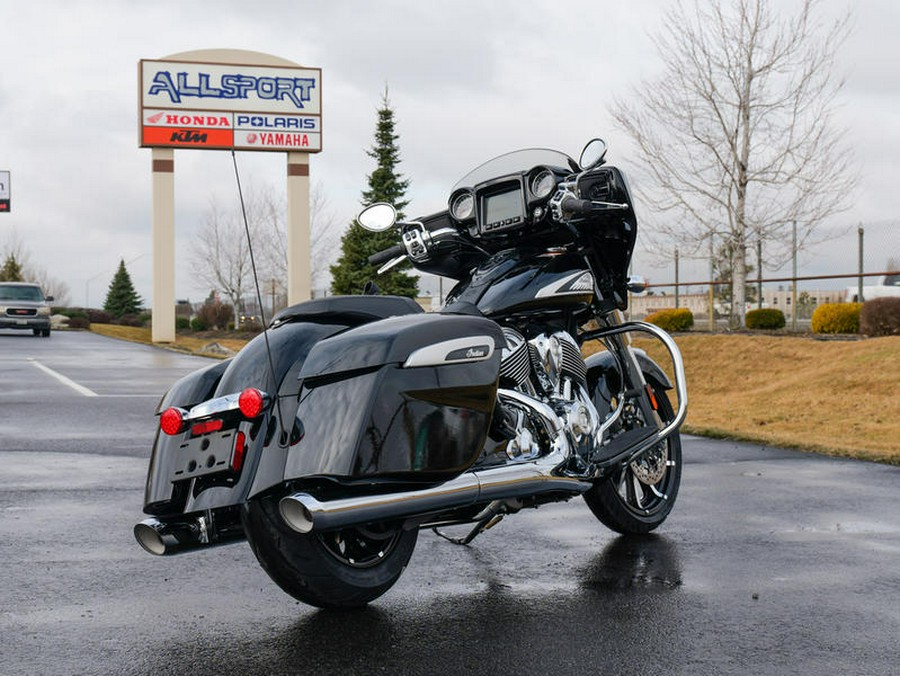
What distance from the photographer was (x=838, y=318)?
21516 millimetres

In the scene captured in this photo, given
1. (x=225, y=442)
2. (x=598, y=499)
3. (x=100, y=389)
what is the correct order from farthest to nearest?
(x=100, y=389) → (x=598, y=499) → (x=225, y=442)

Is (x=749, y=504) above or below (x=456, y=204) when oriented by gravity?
below

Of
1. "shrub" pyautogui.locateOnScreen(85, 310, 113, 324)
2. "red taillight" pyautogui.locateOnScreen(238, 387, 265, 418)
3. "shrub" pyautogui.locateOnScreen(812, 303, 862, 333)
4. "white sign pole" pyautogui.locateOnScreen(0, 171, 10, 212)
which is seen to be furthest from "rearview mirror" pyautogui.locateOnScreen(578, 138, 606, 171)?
"white sign pole" pyautogui.locateOnScreen(0, 171, 10, 212)

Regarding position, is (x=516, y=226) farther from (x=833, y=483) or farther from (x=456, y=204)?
(x=833, y=483)

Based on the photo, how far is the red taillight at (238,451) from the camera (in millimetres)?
3678

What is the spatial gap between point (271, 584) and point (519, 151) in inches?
92.7

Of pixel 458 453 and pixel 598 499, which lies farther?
pixel 598 499

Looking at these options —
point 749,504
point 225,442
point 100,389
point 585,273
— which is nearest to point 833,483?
point 749,504

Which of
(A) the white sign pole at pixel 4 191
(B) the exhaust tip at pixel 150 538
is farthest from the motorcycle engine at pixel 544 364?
(A) the white sign pole at pixel 4 191

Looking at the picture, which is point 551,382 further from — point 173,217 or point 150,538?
point 173,217

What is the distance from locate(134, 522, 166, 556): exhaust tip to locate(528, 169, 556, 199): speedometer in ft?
7.55

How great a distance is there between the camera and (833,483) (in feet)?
24.6

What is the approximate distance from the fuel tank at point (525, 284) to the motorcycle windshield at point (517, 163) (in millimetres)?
414

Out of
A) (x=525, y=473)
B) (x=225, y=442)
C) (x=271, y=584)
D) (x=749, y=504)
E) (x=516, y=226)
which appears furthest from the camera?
(x=749, y=504)
